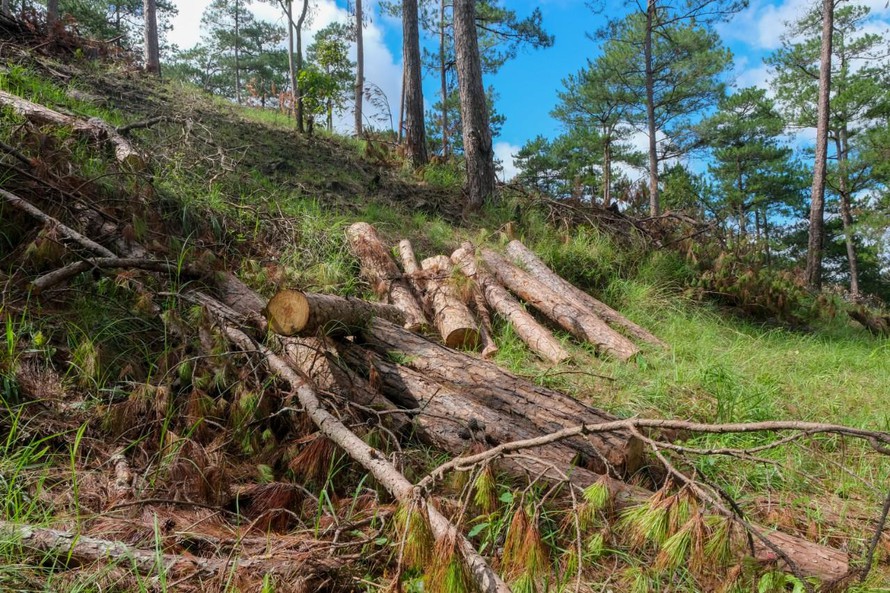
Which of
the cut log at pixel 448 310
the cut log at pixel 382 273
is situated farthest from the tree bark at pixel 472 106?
the cut log at pixel 448 310

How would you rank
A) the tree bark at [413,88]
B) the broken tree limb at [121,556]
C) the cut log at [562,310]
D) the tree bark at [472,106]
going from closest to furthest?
the broken tree limb at [121,556]
the cut log at [562,310]
the tree bark at [472,106]
the tree bark at [413,88]

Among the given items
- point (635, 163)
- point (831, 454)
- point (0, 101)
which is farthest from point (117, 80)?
point (635, 163)

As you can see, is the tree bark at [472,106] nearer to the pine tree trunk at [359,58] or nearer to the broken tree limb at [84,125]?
the broken tree limb at [84,125]

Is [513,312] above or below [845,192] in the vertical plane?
below

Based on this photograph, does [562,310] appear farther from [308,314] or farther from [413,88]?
[413,88]

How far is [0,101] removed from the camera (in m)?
4.21

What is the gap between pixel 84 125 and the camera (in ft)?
15.6

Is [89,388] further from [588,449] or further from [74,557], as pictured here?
[588,449]

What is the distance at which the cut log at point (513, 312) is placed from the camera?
4059 millimetres

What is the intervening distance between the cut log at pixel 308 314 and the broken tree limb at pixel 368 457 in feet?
0.58

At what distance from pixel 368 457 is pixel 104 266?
83.6 inches

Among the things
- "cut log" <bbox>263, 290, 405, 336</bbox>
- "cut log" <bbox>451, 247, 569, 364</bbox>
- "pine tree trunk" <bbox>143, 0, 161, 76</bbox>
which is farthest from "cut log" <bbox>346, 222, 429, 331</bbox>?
"pine tree trunk" <bbox>143, 0, 161, 76</bbox>

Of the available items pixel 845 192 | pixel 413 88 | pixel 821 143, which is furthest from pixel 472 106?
pixel 845 192

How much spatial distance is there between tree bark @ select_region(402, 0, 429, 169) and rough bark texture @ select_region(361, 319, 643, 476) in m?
7.51
